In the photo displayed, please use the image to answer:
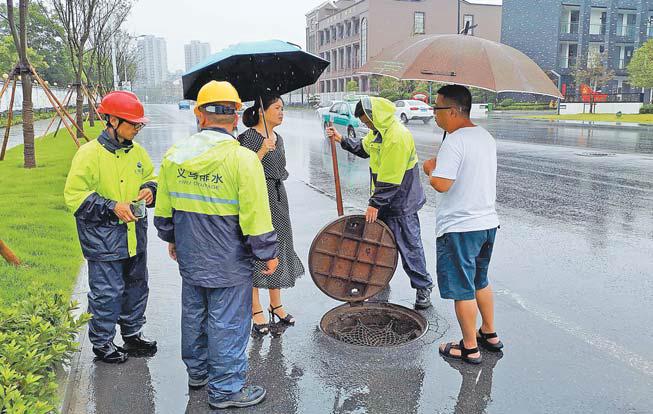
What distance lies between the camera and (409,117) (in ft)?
104

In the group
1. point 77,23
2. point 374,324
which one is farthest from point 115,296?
point 77,23

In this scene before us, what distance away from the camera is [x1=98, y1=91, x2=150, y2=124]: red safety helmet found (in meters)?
3.43

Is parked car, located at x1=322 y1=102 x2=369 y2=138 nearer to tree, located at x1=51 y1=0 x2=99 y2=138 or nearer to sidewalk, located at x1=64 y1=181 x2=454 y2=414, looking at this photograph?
tree, located at x1=51 y1=0 x2=99 y2=138

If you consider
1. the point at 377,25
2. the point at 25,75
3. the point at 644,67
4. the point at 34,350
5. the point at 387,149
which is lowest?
the point at 34,350

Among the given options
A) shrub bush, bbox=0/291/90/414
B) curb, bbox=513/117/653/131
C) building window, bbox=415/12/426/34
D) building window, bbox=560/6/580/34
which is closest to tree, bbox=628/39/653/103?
curb, bbox=513/117/653/131

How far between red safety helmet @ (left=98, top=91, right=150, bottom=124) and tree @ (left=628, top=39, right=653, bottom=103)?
128 feet

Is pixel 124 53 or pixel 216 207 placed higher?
pixel 124 53

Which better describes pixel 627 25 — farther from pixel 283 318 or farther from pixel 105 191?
pixel 105 191

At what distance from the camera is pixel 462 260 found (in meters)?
3.66

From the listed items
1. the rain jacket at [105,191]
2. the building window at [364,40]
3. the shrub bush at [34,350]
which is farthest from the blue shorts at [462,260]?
the building window at [364,40]

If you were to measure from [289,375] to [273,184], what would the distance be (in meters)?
1.34

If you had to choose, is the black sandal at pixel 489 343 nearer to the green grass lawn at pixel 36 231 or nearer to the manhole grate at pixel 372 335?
the manhole grate at pixel 372 335

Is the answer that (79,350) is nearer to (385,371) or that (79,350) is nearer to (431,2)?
(385,371)

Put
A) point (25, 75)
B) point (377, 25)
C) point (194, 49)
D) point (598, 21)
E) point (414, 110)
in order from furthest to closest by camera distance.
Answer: point (194, 49), point (377, 25), point (598, 21), point (414, 110), point (25, 75)
